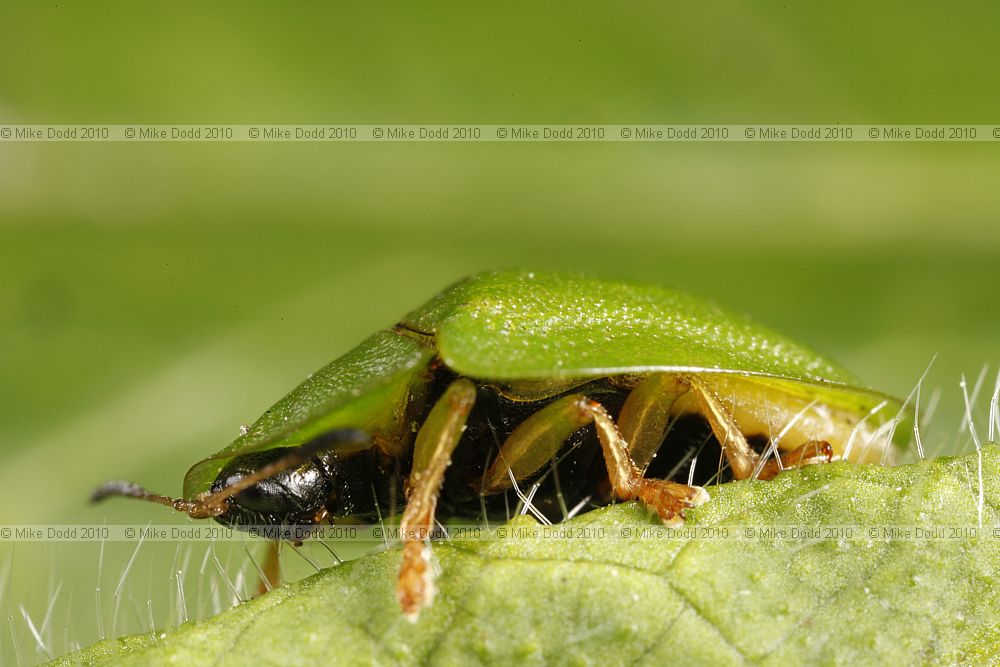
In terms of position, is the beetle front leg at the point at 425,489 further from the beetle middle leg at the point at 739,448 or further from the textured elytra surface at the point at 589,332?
the beetle middle leg at the point at 739,448

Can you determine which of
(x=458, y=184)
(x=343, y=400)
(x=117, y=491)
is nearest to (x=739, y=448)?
(x=343, y=400)

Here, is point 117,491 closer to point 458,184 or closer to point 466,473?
point 466,473

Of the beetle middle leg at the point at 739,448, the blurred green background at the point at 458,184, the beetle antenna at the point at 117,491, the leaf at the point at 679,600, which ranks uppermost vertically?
the blurred green background at the point at 458,184

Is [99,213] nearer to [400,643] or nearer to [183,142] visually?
[183,142]

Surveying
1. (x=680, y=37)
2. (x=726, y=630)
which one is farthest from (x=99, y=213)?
(x=726, y=630)

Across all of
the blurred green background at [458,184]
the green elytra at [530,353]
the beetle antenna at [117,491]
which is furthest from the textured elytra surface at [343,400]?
the blurred green background at [458,184]

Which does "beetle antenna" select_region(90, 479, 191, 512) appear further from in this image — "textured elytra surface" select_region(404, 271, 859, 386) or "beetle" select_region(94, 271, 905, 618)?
"textured elytra surface" select_region(404, 271, 859, 386)

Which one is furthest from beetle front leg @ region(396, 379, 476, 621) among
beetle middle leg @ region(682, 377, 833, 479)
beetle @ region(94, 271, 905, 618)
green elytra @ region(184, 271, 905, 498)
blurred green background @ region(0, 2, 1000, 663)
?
blurred green background @ region(0, 2, 1000, 663)
